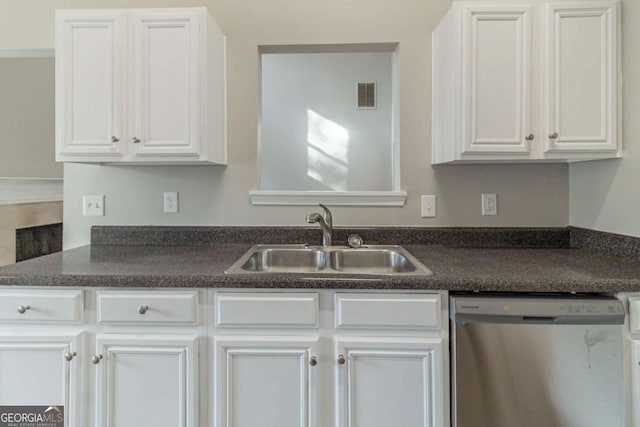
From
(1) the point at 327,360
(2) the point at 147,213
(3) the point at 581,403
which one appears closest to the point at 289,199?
(2) the point at 147,213

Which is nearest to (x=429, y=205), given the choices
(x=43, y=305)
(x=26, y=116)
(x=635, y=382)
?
(x=635, y=382)

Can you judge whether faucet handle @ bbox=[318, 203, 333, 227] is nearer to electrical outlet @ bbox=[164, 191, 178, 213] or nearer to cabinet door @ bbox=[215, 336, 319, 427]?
cabinet door @ bbox=[215, 336, 319, 427]

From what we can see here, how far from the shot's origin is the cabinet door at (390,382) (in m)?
1.31

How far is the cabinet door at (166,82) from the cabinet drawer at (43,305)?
73cm

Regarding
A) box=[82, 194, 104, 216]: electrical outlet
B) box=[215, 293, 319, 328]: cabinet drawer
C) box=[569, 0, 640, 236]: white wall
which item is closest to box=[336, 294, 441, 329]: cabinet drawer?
Result: box=[215, 293, 319, 328]: cabinet drawer

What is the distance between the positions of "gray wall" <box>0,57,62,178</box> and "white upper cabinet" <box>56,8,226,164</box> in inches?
124

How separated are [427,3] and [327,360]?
1929 mm

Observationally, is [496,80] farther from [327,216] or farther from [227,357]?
[227,357]

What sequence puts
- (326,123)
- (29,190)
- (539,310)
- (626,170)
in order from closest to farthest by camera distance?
(539,310)
(626,170)
(29,190)
(326,123)

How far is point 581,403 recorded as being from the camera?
1243 mm

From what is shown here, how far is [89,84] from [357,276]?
1.55 metres

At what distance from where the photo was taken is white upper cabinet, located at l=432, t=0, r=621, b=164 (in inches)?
64.3

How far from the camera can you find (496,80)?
65.6 inches

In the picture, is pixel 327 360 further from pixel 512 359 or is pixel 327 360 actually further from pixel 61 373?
pixel 61 373
